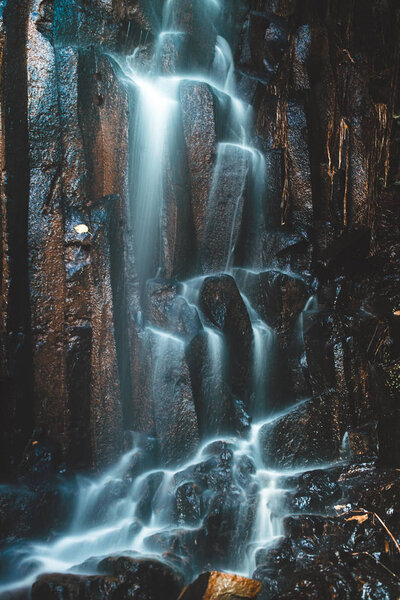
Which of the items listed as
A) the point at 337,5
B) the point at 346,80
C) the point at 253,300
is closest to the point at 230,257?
the point at 253,300

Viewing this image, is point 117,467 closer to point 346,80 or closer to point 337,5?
point 346,80

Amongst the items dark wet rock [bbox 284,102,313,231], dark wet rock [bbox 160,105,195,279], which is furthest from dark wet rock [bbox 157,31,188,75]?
dark wet rock [bbox 284,102,313,231]

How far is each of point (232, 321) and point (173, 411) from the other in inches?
72.9

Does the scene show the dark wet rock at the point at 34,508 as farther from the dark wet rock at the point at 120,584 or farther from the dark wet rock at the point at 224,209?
the dark wet rock at the point at 224,209

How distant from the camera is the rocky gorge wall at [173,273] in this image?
5.77 m

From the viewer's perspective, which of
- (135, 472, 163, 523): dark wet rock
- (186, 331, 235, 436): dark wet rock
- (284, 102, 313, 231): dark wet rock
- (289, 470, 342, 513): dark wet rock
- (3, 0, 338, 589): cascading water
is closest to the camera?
(3, 0, 338, 589): cascading water

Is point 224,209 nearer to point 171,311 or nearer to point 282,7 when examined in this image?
point 171,311

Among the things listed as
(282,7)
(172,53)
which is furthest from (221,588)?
(282,7)

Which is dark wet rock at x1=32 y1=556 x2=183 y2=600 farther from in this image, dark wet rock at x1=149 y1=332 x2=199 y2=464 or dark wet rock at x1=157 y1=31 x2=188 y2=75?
dark wet rock at x1=157 y1=31 x2=188 y2=75

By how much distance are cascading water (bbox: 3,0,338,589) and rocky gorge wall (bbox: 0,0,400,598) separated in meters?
0.17

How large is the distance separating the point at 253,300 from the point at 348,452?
3.30 meters

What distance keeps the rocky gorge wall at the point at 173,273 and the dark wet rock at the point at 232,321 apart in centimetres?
3

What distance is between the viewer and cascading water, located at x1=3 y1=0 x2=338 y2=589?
471cm

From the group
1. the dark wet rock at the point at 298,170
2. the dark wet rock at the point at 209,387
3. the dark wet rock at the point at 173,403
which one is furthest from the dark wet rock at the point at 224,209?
the dark wet rock at the point at 173,403
